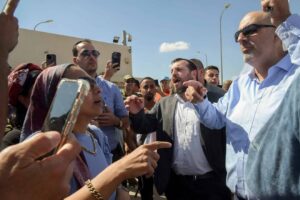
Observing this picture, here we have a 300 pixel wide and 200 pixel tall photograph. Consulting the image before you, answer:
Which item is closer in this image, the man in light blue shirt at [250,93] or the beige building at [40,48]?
the man in light blue shirt at [250,93]

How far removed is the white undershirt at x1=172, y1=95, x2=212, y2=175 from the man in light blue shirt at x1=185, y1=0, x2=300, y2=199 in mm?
475

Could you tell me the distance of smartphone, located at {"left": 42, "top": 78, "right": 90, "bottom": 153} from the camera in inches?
36.3

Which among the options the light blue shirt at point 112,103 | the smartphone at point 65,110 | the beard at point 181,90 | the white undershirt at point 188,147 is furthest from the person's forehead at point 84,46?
the smartphone at point 65,110

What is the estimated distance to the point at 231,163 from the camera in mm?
2785

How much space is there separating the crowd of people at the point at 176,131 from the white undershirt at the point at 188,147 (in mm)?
11

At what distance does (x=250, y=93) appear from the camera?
281 centimetres

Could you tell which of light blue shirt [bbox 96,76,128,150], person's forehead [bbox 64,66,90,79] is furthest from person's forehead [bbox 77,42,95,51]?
person's forehead [bbox 64,66,90,79]

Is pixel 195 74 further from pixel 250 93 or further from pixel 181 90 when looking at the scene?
pixel 250 93

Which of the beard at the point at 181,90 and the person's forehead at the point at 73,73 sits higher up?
the person's forehead at the point at 73,73

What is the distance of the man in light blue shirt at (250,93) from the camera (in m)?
2.58

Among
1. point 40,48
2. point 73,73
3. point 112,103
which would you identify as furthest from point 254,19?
point 40,48

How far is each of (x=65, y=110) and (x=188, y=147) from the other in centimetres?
282

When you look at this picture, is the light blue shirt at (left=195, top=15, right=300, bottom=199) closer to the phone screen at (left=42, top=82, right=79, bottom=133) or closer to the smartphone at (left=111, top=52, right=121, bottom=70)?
the phone screen at (left=42, top=82, right=79, bottom=133)

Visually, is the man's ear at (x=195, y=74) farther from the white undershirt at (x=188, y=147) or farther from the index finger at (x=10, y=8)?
the index finger at (x=10, y=8)
